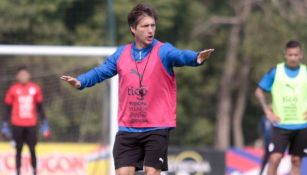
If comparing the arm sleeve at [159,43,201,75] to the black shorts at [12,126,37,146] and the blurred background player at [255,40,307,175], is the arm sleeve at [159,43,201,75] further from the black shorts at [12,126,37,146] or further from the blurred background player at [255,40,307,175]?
the black shorts at [12,126,37,146]

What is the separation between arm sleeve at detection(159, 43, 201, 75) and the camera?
854 cm

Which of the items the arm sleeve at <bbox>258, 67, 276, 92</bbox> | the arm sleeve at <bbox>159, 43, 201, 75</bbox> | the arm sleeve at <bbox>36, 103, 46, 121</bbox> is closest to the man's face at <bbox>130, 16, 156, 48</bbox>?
the arm sleeve at <bbox>159, 43, 201, 75</bbox>

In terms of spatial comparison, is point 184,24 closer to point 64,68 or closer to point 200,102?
point 200,102

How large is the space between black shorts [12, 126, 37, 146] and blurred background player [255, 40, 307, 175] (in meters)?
4.63

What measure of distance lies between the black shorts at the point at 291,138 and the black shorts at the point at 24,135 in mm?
4663

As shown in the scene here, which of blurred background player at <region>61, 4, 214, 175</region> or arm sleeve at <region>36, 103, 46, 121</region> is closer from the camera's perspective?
blurred background player at <region>61, 4, 214, 175</region>

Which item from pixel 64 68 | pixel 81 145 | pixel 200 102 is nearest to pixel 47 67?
pixel 64 68

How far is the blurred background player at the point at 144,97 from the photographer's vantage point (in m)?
8.96

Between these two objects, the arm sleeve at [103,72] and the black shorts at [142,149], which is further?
the arm sleeve at [103,72]

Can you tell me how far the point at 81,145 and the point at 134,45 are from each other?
1066cm

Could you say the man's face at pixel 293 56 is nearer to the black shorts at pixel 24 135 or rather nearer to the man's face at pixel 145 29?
the man's face at pixel 145 29

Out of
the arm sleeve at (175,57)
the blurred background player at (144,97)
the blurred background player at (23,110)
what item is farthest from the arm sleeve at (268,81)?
the blurred background player at (23,110)

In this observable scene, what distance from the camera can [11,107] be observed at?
1517cm

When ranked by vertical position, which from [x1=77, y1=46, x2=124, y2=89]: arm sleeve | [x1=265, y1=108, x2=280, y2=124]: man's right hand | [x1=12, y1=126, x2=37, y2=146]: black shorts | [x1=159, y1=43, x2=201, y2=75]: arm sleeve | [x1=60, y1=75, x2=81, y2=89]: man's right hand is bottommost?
[x1=12, y1=126, x2=37, y2=146]: black shorts
